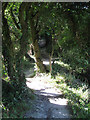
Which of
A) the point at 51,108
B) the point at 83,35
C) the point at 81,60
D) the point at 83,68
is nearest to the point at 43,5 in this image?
the point at 83,35

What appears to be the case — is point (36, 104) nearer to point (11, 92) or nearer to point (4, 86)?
point (11, 92)

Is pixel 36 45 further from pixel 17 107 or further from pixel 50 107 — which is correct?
pixel 17 107

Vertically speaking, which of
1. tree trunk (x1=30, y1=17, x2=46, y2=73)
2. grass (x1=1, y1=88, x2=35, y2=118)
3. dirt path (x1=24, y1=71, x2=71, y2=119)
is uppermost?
tree trunk (x1=30, y1=17, x2=46, y2=73)

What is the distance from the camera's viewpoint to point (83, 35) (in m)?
7.53

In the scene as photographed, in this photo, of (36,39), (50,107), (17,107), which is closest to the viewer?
(17,107)

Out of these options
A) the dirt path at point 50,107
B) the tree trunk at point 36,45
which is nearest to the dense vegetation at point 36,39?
the tree trunk at point 36,45

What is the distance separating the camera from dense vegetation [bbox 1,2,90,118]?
4258 mm

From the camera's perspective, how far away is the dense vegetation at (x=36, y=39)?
4.26 metres

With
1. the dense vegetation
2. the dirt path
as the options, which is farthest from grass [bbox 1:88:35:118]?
the dirt path

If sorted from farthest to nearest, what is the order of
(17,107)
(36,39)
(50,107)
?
(36,39) → (50,107) → (17,107)

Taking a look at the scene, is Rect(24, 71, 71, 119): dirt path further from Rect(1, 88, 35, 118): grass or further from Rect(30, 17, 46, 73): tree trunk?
Rect(30, 17, 46, 73): tree trunk

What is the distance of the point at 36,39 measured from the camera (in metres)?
9.12

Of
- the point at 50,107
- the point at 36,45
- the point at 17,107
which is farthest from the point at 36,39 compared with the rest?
the point at 17,107

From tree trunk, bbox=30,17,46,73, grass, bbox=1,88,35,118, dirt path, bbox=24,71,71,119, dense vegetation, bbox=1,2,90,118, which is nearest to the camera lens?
grass, bbox=1,88,35,118
